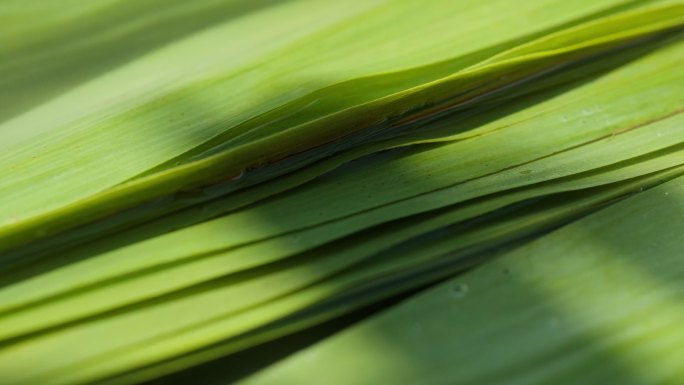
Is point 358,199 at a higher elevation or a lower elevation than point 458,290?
higher

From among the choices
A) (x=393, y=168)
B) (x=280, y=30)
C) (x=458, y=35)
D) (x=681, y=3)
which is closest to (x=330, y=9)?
(x=280, y=30)

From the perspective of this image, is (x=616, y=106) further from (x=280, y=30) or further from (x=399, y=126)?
(x=280, y=30)

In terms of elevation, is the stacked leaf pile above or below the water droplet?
above

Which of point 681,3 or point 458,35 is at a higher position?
point 458,35

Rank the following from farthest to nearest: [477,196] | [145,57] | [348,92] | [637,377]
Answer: [145,57] → [348,92] → [477,196] → [637,377]

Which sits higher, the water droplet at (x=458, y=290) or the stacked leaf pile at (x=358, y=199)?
the stacked leaf pile at (x=358, y=199)
